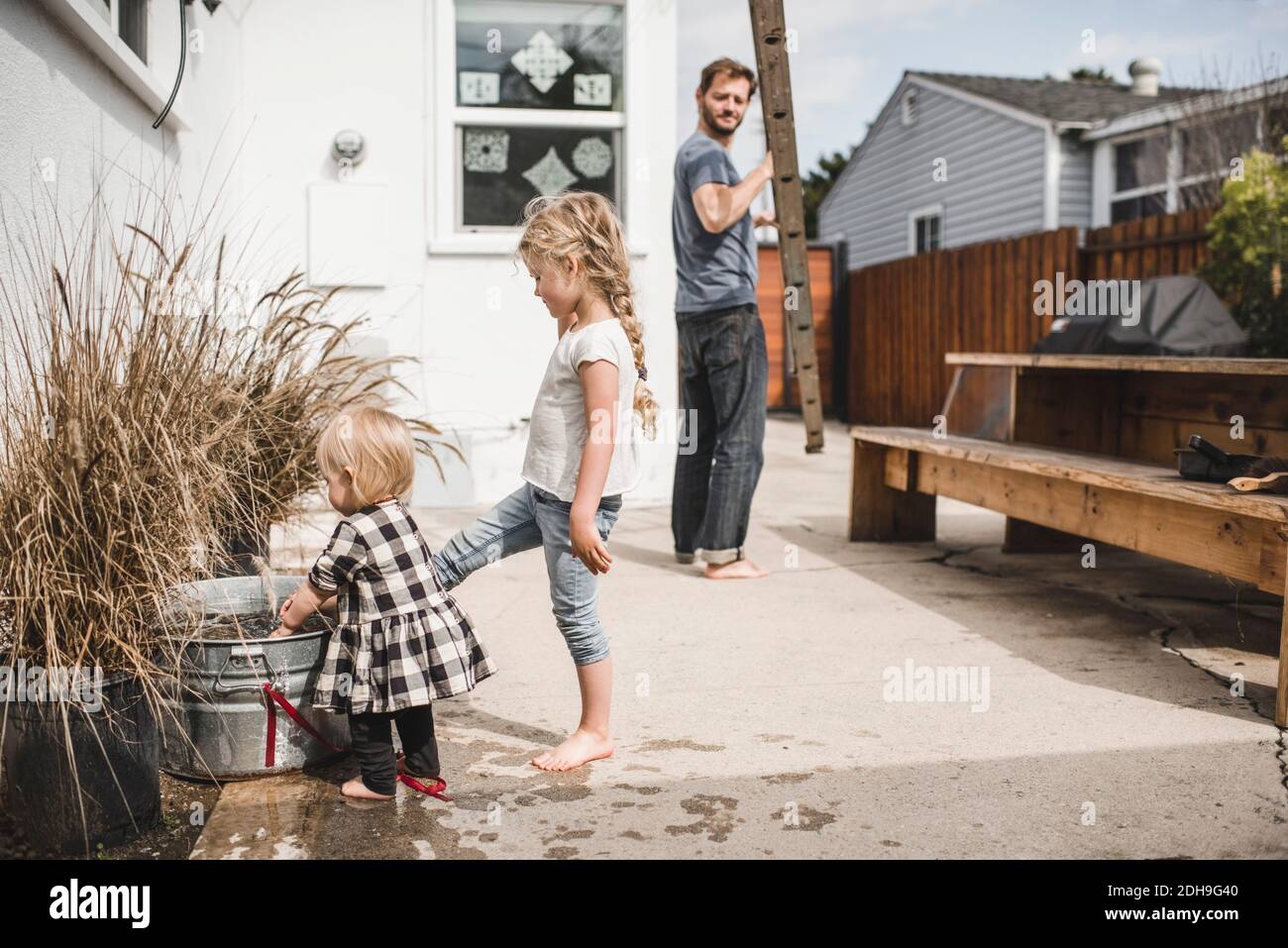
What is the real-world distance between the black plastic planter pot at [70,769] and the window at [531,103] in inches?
201

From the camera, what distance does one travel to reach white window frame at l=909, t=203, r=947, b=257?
1923 centimetres

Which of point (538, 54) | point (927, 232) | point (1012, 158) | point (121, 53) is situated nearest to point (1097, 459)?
point (121, 53)

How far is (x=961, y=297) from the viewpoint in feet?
40.8

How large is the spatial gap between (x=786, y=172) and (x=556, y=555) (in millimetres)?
2693

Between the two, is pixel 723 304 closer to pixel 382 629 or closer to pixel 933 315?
pixel 382 629

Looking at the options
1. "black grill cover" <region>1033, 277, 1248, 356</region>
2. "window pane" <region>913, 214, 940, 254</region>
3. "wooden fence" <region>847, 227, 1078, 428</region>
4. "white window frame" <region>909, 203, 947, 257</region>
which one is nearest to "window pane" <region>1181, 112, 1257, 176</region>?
"wooden fence" <region>847, 227, 1078, 428</region>

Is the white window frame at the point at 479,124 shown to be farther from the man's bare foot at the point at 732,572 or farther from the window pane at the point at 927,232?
the window pane at the point at 927,232

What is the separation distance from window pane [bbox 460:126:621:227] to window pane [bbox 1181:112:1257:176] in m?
8.48

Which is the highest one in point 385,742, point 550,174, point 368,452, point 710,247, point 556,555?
point 550,174
